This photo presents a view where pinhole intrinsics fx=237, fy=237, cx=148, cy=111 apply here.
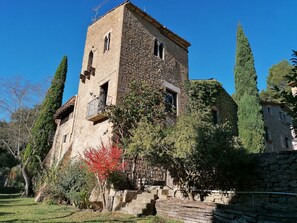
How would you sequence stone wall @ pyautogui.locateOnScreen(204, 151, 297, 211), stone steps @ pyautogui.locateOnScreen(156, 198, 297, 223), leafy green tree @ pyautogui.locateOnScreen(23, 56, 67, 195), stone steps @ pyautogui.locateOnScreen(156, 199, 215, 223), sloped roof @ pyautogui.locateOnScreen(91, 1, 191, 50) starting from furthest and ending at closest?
leafy green tree @ pyautogui.locateOnScreen(23, 56, 67, 195) < sloped roof @ pyautogui.locateOnScreen(91, 1, 191, 50) < stone wall @ pyautogui.locateOnScreen(204, 151, 297, 211) < stone steps @ pyautogui.locateOnScreen(156, 199, 215, 223) < stone steps @ pyautogui.locateOnScreen(156, 198, 297, 223)

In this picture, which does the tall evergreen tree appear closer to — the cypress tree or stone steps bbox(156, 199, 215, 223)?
stone steps bbox(156, 199, 215, 223)

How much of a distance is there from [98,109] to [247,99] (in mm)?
12117

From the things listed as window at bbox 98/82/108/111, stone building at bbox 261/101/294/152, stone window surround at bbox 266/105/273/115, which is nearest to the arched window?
stone building at bbox 261/101/294/152

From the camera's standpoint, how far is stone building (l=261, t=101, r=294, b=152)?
23234 millimetres

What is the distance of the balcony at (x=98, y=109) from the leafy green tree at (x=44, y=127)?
7.17 m

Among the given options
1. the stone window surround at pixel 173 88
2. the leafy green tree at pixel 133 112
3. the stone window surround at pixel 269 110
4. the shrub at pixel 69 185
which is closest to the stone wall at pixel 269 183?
the leafy green tree at pixel 133 112

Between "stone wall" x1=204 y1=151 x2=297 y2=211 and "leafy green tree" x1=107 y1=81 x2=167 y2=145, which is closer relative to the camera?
"stone wall" x1=204 y1=151 x2=297 y2=211

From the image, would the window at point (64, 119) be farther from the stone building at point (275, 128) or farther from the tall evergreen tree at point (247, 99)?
the stone building at point (275, 128)

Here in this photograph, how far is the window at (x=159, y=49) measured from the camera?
53.6 ft

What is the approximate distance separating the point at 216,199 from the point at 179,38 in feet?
40.8

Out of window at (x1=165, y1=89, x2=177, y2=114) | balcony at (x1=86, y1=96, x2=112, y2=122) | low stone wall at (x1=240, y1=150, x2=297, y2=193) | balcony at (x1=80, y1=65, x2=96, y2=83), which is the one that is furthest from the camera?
balcony at (x1=80, y1=65, x2=96, y2=83)

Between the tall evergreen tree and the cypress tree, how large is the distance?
16125 mm

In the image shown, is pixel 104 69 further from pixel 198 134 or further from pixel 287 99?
pixel 287 99

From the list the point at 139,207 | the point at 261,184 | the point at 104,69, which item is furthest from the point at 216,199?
the point at 104,69
